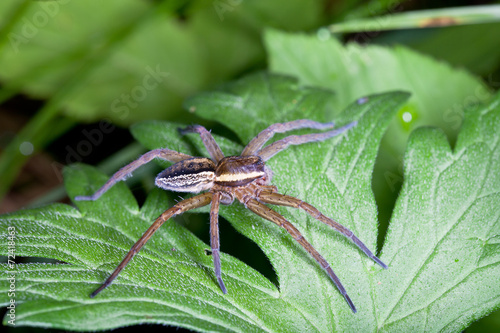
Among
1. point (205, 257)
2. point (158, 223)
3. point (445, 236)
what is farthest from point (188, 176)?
point (445, 236)

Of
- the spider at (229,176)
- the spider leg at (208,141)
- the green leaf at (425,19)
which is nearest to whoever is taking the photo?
the spider at (229,176)

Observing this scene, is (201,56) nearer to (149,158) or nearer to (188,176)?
(149,158)

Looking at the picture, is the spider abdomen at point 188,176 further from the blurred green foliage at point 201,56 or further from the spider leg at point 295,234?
the blurred green foliage at point 201,56

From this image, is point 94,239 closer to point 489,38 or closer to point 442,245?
point 442,245

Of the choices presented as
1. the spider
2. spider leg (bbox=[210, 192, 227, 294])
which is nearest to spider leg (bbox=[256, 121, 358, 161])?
the spider

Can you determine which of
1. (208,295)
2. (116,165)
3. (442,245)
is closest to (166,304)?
(208,295)

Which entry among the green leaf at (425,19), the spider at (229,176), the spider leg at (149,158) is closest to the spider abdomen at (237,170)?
the spider at (229,176)

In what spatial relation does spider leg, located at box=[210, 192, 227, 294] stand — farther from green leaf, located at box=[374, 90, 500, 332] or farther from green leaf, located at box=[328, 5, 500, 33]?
green leaf, located at box=[328, 5, 500, 33]
